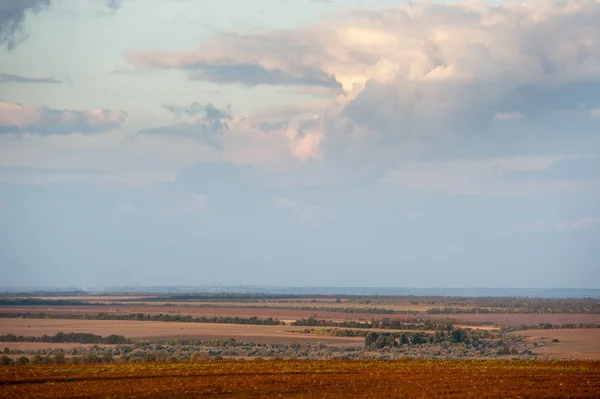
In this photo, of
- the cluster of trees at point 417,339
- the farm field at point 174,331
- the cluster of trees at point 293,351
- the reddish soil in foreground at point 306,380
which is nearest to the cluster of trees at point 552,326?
the cluster of trees at point 417,339

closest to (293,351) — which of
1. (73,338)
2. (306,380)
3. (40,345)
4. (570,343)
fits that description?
(40,345)

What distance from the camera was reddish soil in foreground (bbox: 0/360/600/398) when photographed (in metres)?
33.7

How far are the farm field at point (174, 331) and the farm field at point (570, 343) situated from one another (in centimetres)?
1938

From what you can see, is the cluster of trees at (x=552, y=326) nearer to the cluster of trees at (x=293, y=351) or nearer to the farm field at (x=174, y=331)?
the cluster of trees at (x=293, y=351)

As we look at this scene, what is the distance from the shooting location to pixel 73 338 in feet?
299

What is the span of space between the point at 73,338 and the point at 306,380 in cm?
5851

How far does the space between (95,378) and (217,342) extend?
4360 cm

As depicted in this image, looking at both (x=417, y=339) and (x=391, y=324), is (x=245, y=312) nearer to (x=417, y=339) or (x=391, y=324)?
(x=391, y=324)

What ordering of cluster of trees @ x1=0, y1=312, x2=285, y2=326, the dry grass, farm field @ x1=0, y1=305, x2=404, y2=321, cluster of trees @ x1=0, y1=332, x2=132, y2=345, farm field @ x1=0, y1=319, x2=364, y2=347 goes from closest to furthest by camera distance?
the dry grass < cluster of trees @ x1=0, y1=332, x2=132, y2=345 < farm field @ x1=0, y1=319, x2=364, y2=347 < cluster of trees @ x1=0, y1=312, x2=285, y2=326 < farm field @ x1=0, y1=305, x2=404, y2=321

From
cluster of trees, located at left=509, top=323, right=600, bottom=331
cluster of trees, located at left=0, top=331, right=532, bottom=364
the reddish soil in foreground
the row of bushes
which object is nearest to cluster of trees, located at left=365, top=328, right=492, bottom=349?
cluster of trees, located at left=0, top=331, right=532, bottom=364

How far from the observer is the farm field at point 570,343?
7014 cm

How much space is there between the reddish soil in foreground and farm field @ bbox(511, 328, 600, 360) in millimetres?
21660

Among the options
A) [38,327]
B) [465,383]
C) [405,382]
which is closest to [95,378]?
[405,382]

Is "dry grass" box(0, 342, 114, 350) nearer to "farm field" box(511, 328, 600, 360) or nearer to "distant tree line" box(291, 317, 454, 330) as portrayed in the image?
"distant tree line" box(291, 317, 454, 330)
